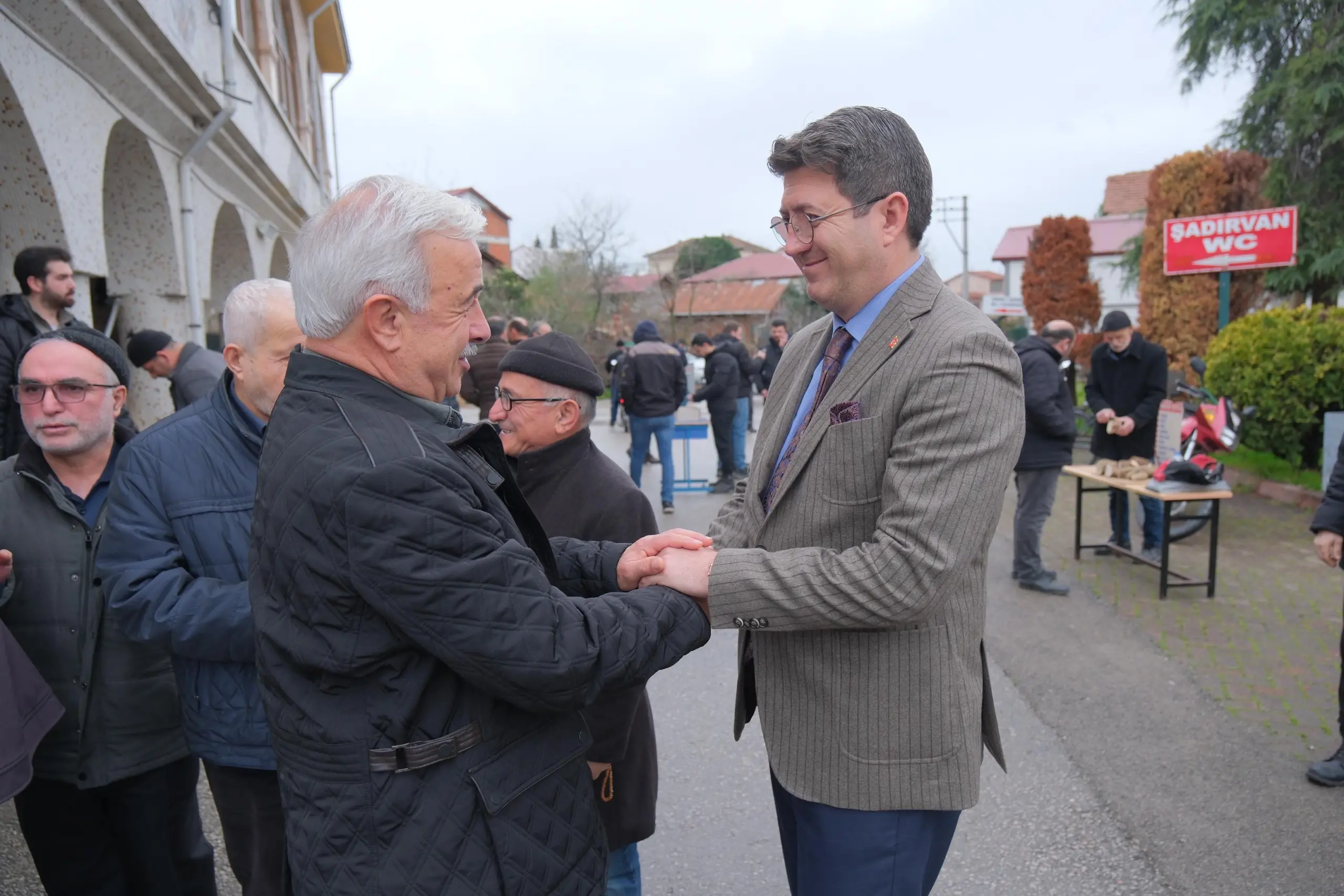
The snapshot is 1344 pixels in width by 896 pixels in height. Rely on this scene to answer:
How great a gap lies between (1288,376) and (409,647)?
10.2 metres

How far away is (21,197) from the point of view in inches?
201

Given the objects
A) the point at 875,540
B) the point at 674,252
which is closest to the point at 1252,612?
the point at 875,540

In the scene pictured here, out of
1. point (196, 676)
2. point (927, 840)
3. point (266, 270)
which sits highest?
point (266, 270)

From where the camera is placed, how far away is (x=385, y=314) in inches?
58.4

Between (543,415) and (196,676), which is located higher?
(543,415)

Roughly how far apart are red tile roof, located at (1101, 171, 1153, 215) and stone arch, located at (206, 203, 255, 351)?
56367 millimetres

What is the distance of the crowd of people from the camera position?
1425mm

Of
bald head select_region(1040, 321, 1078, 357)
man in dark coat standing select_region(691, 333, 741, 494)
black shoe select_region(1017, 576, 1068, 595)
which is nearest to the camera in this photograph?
black shoe select_region(1017, 576, 1068, 595)

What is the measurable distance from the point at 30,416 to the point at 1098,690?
4.80 metres

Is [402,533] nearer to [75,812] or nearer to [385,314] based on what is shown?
[385,314]

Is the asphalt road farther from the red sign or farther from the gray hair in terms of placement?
the red sign

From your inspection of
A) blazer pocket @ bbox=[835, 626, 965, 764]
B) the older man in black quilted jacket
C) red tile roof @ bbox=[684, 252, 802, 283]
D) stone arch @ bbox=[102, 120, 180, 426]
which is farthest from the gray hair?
red tile roof @ bbox=[684, 252, 802, 283]

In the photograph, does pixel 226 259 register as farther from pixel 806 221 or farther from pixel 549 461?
pixel 806 221

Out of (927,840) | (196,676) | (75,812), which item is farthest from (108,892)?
(927,840)
